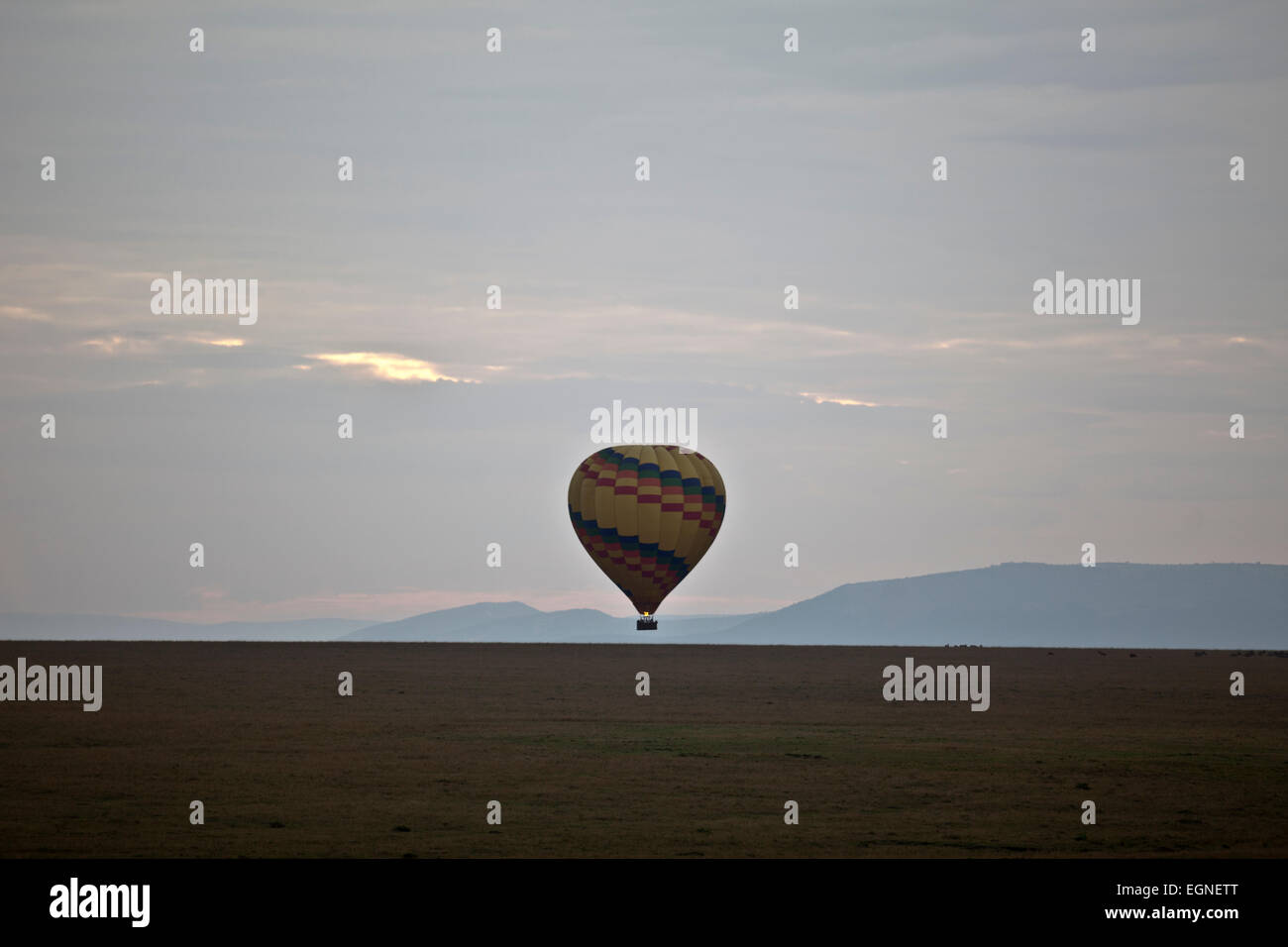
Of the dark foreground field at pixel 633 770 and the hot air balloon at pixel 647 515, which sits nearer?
the dark foreground field at pixel 633 770

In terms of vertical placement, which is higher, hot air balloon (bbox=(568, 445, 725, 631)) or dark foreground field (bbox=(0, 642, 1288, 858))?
hot air balloon (bbox=(568, 445, 725, 631))

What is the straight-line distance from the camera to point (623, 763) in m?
40.7

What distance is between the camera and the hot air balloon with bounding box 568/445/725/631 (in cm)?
7806

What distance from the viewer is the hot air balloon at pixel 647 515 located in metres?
78.1

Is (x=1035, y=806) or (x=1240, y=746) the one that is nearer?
(x=1035, y=806)

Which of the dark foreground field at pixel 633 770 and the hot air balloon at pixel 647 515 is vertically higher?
the hot air balloon at pixel 647 515

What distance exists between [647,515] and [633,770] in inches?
1532

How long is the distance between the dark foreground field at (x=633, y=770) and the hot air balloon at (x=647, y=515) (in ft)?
20.7

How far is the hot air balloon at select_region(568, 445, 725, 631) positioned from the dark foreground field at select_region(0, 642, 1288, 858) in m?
6.31

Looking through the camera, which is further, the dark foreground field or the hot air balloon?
the hot air balloon

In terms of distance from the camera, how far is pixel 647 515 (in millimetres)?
77938
